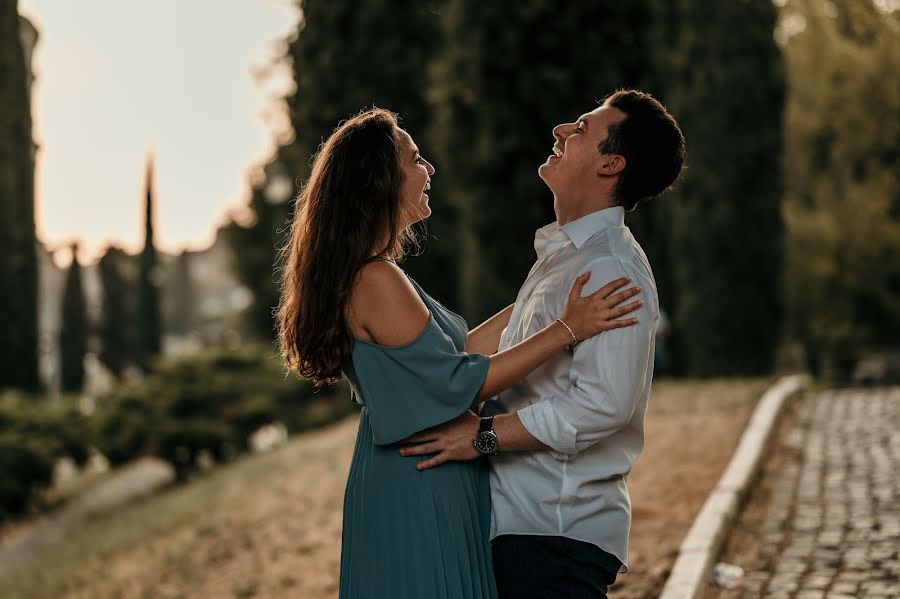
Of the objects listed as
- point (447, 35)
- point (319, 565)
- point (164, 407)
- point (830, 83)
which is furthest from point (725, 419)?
point (830, 83)

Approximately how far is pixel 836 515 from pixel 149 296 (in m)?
32.6

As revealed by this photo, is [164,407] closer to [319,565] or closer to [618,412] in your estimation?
[319,565]

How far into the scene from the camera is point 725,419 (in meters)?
9.59

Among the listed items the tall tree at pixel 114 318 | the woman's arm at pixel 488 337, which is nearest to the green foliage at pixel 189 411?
the woman's arm at pixel 488 337

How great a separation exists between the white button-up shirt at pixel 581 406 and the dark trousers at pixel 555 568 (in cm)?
3

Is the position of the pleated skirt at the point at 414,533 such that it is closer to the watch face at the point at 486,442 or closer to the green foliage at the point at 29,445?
the watch face at the point at 486,442

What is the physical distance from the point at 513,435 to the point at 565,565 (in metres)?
0.37

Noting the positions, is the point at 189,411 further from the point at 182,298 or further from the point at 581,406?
the point at 182,298

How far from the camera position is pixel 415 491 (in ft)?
8.90

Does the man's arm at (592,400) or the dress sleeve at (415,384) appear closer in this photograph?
the man's arm at (592,400)

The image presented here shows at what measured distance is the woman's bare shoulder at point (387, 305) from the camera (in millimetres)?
2680

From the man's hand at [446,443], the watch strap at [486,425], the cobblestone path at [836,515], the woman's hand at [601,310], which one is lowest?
the cobblestone path at [836,515]

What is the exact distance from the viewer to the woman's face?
282 centimetres

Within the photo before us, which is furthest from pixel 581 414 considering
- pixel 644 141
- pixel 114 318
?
pixel 114 318
